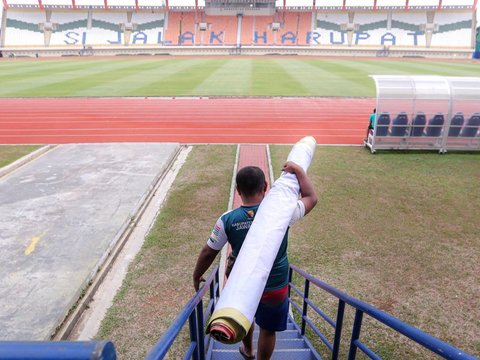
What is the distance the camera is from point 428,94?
35.8ft

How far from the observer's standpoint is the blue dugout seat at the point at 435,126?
11.2m

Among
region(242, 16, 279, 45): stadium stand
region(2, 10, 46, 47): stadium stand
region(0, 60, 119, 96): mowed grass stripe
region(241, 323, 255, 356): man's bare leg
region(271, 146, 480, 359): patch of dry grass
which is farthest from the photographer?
region(242, 16, 279, 45): stadium stand

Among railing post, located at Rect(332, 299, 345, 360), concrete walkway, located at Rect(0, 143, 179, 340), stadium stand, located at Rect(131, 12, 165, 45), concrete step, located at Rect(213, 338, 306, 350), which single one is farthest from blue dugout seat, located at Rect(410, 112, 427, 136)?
stadium stand, located at Rect(131, 12, 165, 45)

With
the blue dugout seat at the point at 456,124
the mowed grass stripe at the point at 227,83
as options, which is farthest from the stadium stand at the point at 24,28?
the blue dugout seat at the point at 456,124

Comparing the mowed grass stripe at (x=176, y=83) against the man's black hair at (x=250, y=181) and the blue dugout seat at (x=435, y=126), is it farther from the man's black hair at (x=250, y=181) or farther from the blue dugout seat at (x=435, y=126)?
the man's black hair at (x=250, y=181)

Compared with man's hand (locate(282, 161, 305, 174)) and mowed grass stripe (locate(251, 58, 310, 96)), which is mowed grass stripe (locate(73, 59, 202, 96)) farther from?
man's hand (locate(282, 161, 305, 174))

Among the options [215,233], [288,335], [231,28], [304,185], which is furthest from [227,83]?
[231,28]

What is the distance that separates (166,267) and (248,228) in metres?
3.29

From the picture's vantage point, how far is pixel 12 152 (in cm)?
1112

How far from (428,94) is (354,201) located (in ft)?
18.6

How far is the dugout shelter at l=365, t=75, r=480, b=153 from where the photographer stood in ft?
35.7

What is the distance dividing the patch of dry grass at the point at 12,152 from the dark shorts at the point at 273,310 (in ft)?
33.2

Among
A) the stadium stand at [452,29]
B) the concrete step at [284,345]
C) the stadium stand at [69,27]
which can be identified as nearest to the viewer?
the concrete step at [284,345]

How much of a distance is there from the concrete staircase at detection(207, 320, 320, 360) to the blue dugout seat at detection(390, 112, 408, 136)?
9.15m
